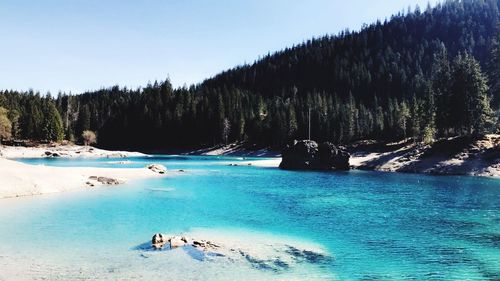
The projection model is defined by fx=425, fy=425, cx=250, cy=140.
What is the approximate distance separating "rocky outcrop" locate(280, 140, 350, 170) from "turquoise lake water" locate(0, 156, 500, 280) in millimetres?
39818

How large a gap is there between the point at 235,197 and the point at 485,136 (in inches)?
2385

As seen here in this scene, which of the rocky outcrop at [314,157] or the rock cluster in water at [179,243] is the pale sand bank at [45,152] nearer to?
the rocky outcrop at [314,157]

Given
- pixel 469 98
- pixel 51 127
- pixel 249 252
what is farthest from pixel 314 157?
pixel 51 127

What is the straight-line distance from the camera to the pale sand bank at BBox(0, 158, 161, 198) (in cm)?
4512

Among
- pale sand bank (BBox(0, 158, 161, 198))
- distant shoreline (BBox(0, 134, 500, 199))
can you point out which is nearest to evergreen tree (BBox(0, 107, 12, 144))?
distant shoreline (BBox(0, 134, 500, 199))

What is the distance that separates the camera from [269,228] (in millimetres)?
32688

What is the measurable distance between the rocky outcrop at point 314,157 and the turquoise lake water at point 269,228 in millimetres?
39818

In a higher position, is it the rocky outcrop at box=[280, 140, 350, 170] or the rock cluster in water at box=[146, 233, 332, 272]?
the rocky outcrop at box=[280, 140, 350, 170]

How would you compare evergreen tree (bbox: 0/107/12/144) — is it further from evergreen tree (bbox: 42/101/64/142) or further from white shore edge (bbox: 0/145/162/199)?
white shore edge (bbox: 0/145/162/199)

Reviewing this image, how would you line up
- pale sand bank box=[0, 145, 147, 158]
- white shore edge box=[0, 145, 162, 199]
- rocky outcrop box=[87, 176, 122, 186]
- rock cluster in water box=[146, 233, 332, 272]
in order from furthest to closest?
pale sand bank box=[0, 145, 147, 158] → rocky outcrop box=[87, 176, 122, 186] → white shore edge box=[0, 145, 162, 199] → rock cluster in water box=[146, 233, 332, 272]

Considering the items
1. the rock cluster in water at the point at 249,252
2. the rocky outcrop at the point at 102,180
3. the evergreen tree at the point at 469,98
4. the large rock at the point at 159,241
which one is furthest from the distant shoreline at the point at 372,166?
the rock cluster in water at the point at 249,252

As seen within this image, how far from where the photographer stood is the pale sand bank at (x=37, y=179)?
45.1 meters

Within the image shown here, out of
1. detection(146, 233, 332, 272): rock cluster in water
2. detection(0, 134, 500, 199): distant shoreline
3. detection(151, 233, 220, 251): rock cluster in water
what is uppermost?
detection(0, 134, 500, 199): distant shoreline

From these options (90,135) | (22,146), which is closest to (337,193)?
(22,146)
